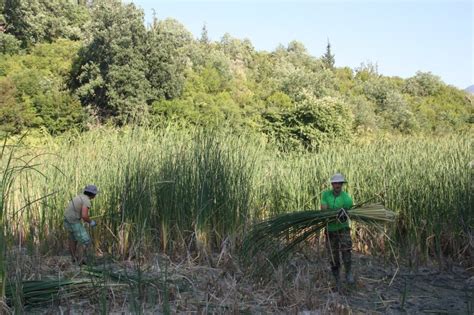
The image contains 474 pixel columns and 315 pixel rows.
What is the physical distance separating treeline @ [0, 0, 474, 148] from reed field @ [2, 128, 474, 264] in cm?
403

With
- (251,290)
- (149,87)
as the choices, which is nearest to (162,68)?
(149,87)

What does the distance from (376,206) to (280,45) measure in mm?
43551

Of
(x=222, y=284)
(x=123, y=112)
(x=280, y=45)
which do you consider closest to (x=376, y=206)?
(x=222, y=284)

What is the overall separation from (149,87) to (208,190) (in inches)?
605

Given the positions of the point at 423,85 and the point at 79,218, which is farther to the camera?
the point at 423,85

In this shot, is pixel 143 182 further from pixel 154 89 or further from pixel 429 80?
pixel 429 80

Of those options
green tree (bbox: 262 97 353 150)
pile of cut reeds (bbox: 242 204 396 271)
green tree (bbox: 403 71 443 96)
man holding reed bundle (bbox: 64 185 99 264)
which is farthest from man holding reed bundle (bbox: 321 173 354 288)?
green tree (bbox: 403 71 443 96)

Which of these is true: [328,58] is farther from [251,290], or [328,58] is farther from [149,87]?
[251,290]

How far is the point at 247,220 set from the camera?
19.5 ft

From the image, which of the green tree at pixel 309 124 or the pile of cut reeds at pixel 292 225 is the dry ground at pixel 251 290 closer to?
the pile of cut reeds at pixel 292 225

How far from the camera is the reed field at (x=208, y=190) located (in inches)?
222

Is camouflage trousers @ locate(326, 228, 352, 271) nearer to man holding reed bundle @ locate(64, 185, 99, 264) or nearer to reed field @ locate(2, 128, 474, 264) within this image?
reed field @ locate(2, 128, 474, 264)

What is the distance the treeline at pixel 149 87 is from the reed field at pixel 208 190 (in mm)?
4033

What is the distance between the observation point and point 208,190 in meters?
5.77
